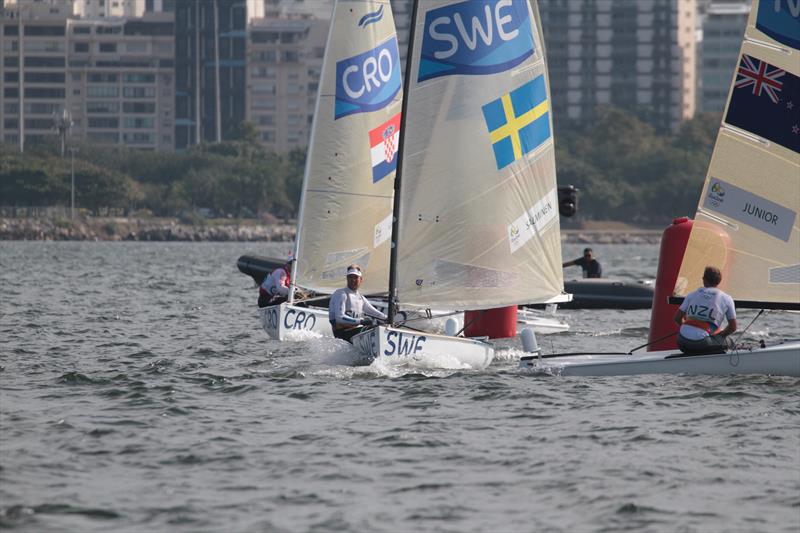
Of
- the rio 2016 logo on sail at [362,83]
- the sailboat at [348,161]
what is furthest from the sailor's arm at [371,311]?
the rio 2016 logo on sail at [362,83]

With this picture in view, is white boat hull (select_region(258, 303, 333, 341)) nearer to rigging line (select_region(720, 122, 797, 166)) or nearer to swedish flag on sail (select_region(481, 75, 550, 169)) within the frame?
swedish flag on sail (select_region(481, 75, 550, 169))

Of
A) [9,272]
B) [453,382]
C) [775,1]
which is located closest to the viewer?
[775,1]

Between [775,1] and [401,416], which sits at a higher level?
[775,1]

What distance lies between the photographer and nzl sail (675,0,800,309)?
1823cm

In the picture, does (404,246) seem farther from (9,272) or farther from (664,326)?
(9,272)

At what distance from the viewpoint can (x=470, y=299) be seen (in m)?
20.7

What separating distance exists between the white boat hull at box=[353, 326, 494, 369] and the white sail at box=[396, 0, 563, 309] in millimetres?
595

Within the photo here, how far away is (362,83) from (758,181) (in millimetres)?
10883

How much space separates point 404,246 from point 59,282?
3332cm

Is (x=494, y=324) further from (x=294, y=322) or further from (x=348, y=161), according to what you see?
(x=348, y=161)

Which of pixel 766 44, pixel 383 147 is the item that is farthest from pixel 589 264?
pixel 766 44

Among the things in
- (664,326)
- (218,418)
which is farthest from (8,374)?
(664,326)

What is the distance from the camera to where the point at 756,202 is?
61.5 feet

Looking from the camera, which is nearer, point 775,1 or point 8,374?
point 775,1
